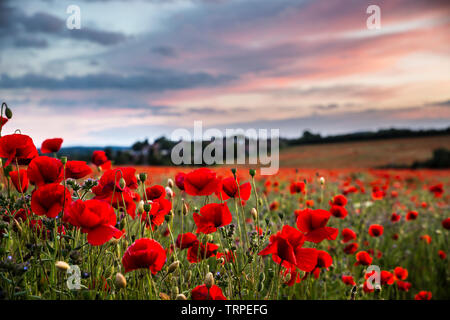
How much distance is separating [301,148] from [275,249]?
54.1 feet

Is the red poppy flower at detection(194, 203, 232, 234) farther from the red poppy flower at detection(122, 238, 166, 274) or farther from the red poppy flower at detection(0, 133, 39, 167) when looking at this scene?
the red poppy flower at detection(0, 133, 39, 167)

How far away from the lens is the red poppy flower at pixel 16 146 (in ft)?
4.11

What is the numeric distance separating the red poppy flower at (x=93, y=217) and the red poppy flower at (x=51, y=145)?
0.76m

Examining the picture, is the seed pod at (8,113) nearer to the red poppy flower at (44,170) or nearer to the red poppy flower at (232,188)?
the red poppy flower at (44,170)

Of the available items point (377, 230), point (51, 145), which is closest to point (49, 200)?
point (51, 145)

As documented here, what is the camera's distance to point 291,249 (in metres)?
1.03

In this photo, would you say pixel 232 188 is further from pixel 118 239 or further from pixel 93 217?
pixel 93 217

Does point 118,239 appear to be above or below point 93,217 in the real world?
below

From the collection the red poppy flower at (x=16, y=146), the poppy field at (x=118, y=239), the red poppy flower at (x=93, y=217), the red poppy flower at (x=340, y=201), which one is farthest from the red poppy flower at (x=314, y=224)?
the red poppy flower at (x=340, y=201)

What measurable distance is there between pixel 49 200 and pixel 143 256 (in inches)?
15.5

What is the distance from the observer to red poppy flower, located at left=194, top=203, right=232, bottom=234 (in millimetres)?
1208
